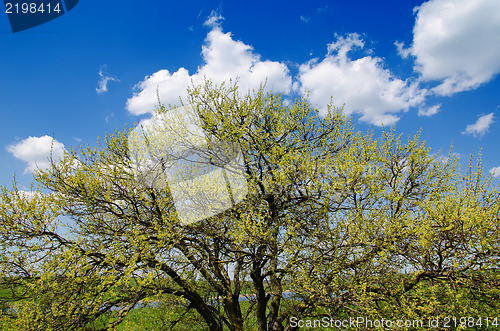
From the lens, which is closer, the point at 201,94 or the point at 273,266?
the point at 273,266

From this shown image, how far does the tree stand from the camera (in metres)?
7.44

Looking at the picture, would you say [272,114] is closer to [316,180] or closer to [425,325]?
[316,180]

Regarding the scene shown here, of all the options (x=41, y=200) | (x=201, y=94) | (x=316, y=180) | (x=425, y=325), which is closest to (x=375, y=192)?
(x=316, y=180)

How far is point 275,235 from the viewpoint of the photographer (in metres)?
9.24

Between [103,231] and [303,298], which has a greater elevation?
[103,231]

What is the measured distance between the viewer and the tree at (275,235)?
7441mm

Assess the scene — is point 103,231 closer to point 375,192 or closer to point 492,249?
point 375,192

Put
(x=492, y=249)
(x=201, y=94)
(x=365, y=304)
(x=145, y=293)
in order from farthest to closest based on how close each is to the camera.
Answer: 1. (x=201, y=94)
2. (x=145, y=293)
3. (x=365, y=304)
4. (x=492, y=249)

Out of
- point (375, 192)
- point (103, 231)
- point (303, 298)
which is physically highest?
point (375, 192)

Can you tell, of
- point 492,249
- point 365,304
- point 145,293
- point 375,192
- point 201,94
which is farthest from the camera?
point 201,94

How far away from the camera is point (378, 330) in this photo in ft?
23.0

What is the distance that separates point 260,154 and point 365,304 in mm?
5332

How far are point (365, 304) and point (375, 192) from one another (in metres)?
2.96

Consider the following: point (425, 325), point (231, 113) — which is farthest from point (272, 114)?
point (425, 325)
